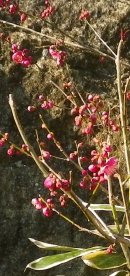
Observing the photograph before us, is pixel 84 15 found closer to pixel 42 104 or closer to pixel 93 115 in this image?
pixel 42 104

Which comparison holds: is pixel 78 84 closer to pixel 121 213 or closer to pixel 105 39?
pixel 105 39

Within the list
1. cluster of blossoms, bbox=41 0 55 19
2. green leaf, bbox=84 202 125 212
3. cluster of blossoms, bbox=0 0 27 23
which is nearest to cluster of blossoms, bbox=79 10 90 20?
cluster of blossoms, bbox=41 0 55 19

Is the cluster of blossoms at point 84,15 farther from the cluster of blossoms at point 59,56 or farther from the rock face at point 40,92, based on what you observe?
the cluster of blossoms at point 59,56

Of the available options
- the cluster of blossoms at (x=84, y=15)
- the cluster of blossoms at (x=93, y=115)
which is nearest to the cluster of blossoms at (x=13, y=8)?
the cluster of blossoms at (x=84, y=15)

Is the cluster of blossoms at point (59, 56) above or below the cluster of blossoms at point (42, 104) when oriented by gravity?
above

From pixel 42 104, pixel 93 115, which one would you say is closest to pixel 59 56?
pixel 42 104

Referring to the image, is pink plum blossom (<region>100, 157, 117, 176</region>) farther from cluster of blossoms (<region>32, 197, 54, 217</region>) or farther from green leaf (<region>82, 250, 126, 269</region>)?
green leaf (<region>82, 250, 126, 269</region>)
